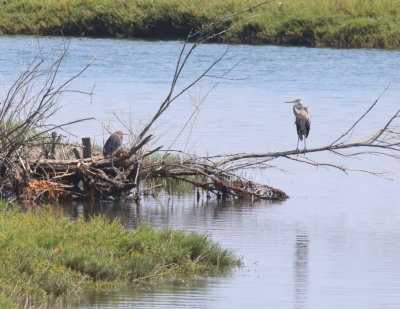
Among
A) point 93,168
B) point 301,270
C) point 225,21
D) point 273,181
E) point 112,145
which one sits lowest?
point 273,181

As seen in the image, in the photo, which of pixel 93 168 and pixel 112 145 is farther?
pixel 112 145

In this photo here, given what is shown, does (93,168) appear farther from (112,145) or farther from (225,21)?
(225,21)

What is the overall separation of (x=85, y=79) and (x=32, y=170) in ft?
53.9

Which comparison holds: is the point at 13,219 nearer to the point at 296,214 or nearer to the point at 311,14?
the point at 296,214

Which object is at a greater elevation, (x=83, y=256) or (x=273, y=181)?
(x=83, y=256)

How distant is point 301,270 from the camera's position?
10242 millimetres

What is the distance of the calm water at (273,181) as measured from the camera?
368 inches

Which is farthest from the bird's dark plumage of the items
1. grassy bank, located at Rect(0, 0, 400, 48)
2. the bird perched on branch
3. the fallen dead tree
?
grassy bank, located at Rect(0, 0, 400, 48)

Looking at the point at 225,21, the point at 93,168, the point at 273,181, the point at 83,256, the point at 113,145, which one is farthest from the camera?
the point at 225,21

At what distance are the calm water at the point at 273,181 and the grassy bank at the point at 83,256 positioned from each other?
0.69ft

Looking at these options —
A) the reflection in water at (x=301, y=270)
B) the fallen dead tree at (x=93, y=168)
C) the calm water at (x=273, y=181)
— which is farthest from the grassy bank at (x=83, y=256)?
the fallen dead tree at (x=93, y=168)

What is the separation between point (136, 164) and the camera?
13344mm

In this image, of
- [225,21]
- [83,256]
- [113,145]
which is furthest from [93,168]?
[225,21]

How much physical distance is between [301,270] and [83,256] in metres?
2.35
